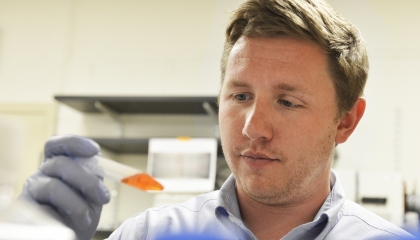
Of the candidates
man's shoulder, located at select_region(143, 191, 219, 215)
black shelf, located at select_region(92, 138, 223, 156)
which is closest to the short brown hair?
→ man's shoulder, located at select_region(143, 191, 219, 215)

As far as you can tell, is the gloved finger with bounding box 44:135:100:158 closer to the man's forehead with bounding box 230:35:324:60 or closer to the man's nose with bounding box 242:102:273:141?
the man's nose with bounding box 242:102:273:141

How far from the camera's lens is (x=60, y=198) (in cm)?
62

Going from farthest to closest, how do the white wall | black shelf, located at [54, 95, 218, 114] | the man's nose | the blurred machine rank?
the white wall, black shelf, located at [54, 95, 218, 114], the blurred machine, the man's nose

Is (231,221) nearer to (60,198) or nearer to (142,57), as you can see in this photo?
(60,198)

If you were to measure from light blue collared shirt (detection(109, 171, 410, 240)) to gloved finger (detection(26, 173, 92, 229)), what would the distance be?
21cm

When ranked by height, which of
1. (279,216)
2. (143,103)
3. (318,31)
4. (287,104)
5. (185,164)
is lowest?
(185,164)

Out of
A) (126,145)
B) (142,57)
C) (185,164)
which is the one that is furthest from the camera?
(142,57)

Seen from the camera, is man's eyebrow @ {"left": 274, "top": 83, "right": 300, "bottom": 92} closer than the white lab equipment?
Yes

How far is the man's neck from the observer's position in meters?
0.90

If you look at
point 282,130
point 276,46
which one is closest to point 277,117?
point 282,130

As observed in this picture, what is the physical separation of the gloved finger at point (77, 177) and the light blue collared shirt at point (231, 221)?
0.59ft

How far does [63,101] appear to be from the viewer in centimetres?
276

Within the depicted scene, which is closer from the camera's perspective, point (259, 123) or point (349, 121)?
point (259, 123)

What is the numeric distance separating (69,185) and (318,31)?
508mm
